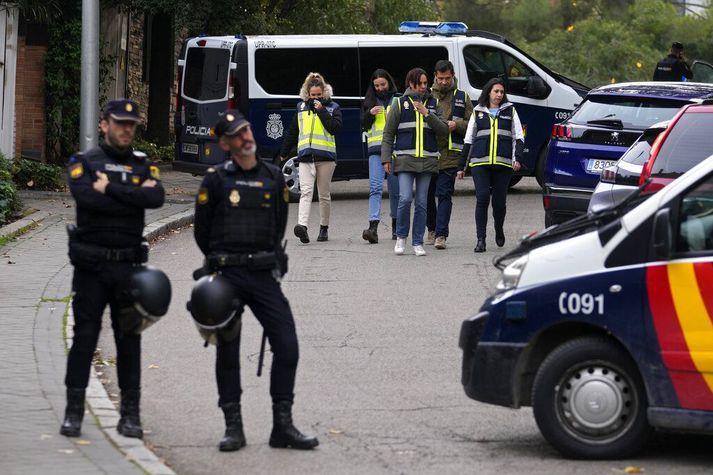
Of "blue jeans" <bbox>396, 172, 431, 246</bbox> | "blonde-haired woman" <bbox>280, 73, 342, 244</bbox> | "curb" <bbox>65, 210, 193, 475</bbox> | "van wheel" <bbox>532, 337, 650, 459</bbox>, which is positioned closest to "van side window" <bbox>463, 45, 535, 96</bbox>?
"blonde-haired woman" <bbox>280, 73, 342, 244</bbox>

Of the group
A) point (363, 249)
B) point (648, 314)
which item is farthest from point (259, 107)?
point (648, 314)

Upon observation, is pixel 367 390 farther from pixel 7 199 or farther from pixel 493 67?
pixel 493 67

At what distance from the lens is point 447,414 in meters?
8.51

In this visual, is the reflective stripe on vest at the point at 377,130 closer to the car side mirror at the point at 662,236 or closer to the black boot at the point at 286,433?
the black boot at the point at 286,433

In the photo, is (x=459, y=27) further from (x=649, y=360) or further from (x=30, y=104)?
(x=649, y=360)

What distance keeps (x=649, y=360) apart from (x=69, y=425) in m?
2.98

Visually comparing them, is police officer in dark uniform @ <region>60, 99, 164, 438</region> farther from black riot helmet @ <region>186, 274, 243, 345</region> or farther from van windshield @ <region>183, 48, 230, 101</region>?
van windshield @ <region>183, 48, 230, 101</region>

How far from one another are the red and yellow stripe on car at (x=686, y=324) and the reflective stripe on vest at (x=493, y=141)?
8.17 m

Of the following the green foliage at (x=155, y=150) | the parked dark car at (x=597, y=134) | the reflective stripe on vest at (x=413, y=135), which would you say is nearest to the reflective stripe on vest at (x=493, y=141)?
the reflective stripe on vest at (x=413, y=135)

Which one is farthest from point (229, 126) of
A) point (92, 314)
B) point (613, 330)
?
point (613, 330)

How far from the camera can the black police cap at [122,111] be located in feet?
25.1

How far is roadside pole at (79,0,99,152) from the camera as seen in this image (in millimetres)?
18453

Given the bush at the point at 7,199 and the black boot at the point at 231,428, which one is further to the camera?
the bush at the point at 7,199

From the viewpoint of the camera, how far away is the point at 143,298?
757 cm
